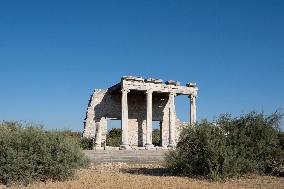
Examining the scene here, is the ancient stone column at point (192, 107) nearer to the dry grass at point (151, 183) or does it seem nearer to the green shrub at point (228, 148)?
the green shrub at point (228, 148)

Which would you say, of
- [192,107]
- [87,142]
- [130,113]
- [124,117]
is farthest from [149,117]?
[87,142]

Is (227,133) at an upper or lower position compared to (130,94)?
lower

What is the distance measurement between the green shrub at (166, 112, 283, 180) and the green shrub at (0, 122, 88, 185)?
11.1ft

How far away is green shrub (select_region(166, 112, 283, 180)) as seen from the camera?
438 inches

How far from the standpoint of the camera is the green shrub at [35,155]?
995 centimetres

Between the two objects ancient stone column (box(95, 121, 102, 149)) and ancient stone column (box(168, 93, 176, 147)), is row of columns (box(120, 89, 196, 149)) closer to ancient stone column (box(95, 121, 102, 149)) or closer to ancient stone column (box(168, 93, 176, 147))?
ancient stone column (box(168, 93, 176, 147))

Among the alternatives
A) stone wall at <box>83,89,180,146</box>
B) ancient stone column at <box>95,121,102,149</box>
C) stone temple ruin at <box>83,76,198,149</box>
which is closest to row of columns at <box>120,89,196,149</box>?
stone temple ruin at <box>83,76,198,149</box>

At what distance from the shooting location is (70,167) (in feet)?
35.3

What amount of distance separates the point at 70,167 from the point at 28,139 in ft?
4.71

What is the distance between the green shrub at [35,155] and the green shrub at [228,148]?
11.1 ft

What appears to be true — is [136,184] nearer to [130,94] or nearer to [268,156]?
[268,156]

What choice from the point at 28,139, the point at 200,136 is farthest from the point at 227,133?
the point at 28,139

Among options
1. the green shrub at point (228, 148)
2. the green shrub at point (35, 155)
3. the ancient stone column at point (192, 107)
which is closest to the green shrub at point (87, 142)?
the ancient stone column at point (192, 107)

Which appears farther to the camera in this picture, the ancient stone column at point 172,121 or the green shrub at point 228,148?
the ancient stone column at point 172,121
